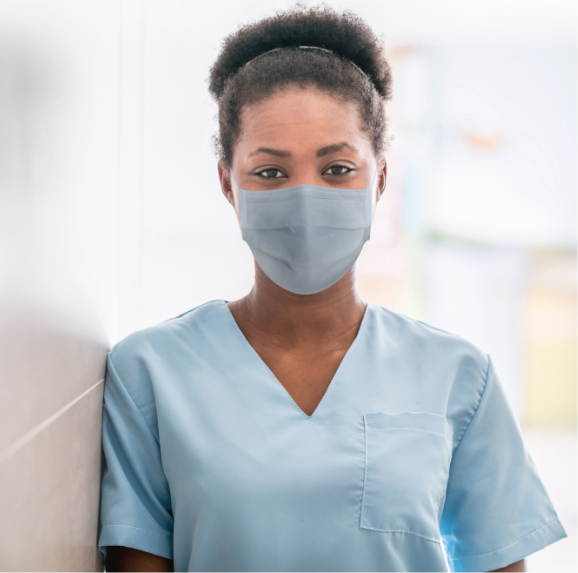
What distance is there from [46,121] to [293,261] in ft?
1.31

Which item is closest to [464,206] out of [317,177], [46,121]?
[317,177]

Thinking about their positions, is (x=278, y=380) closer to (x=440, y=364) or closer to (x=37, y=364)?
(x=440, y=364)

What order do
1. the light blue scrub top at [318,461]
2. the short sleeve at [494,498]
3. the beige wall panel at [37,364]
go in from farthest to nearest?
1. the short sleeve at [494,498]
2. the light blue scrub top at [318,461]
3. the beige wall panel at [37,364]

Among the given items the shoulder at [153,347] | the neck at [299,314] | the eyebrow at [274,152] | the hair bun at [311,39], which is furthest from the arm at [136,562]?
the hair bun at [311,39]

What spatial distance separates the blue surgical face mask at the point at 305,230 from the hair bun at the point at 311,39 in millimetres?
248

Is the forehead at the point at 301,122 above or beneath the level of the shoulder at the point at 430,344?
above

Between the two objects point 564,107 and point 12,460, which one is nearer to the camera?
point 12,460

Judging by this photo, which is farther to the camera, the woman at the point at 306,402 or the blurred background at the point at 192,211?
the woman at the point at 306,402

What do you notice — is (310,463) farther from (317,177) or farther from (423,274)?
(423,274)

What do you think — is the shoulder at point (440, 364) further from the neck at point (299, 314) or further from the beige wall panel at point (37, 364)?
the beige wall panel at point (37, 364)

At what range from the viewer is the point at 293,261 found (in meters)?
0.87

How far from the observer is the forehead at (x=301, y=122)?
2.72 ft

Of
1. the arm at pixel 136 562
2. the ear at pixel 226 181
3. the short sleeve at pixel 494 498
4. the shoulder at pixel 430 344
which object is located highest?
the ear at pixel 226 181

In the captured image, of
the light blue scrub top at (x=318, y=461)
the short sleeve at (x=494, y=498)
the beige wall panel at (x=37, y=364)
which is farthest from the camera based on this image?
the short sleeve at (x=494, y=498)
